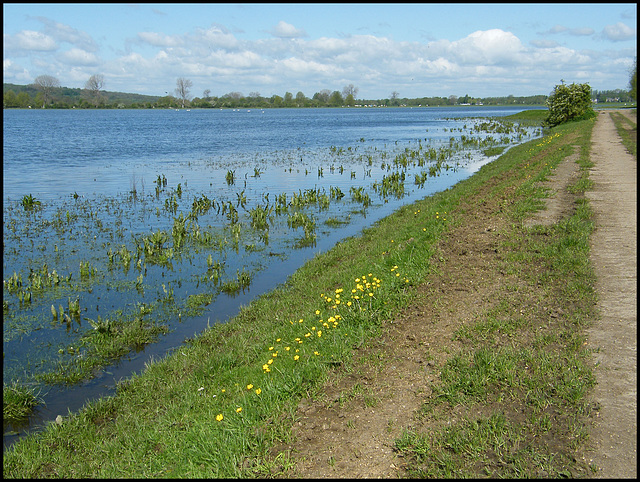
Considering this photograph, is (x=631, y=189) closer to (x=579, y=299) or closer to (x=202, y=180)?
(x=579, y=299)

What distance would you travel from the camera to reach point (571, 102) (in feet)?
163

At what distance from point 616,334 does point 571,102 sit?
50844 millimetres

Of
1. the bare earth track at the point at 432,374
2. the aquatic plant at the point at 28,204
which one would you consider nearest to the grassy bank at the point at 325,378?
the bare earth track at the point at 432,374

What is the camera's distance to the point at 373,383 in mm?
5680

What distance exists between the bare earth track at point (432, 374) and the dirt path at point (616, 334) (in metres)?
0.01

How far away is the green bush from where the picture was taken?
49.2 metres

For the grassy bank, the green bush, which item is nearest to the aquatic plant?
the grassy bank

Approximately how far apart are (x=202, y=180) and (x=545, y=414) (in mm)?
22212

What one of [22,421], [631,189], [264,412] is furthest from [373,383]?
[631,189]

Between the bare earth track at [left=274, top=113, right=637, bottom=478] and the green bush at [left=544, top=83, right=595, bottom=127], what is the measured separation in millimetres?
45208

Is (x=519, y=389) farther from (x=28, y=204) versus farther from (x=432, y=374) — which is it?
(x=28, y=204)

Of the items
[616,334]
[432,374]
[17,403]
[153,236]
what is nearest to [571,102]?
[153,236]

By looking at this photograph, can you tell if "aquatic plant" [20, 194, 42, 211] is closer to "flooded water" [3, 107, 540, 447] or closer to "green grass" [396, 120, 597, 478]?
"flooded water" [3, 107, 540, 447]

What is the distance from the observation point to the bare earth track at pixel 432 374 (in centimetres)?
439
